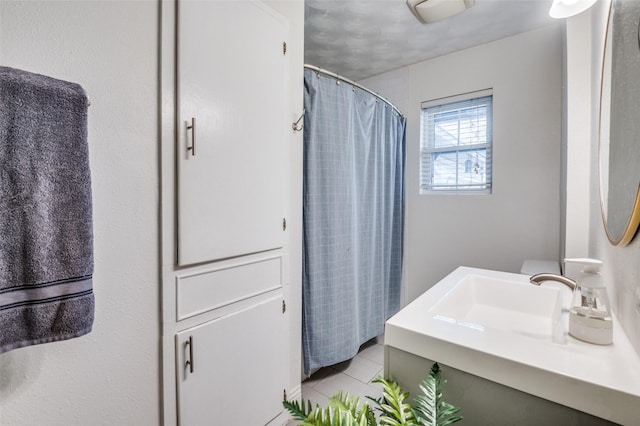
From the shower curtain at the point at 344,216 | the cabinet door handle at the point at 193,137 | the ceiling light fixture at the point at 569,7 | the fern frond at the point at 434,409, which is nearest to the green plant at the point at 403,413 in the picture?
the fern frond at the point at 434,409

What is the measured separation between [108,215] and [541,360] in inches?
47.4

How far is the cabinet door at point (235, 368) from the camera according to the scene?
1.09 metres

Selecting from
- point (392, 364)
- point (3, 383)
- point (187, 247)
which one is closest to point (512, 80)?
point (392, 364)

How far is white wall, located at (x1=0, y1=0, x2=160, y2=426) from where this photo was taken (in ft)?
2.48

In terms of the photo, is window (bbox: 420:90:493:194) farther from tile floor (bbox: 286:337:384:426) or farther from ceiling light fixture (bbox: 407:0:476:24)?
tile floor (bbox: 286:337:384:426)

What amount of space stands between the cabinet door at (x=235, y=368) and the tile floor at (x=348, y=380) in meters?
0.35

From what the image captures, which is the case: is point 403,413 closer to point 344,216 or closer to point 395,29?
point 344,216

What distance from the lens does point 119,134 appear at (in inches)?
35.9

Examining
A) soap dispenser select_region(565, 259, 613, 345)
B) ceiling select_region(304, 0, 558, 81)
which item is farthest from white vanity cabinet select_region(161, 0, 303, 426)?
soap dispenser select_region(565, 259, 613, 345)

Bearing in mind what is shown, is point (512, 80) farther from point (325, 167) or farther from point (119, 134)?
point (119, 134)

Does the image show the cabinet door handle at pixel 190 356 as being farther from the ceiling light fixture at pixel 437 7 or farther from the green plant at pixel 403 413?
the ceiling light fixture at pixel 437 7

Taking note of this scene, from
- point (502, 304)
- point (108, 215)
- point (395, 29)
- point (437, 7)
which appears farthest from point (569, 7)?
point (108, 215)

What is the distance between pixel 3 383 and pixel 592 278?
4.89 ft

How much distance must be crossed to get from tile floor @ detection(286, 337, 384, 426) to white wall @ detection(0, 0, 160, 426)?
1011 mm
